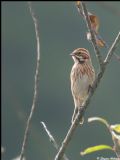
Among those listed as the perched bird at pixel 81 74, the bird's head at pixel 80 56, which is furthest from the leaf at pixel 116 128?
the bird's head at pixel 80 56

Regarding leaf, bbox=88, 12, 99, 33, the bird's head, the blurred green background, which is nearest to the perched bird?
the bird's head

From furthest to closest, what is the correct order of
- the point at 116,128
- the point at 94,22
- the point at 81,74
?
the point at 81,74
the point at 94,22
the point at 116,128

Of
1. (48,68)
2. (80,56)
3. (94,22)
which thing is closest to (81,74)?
(80,56)

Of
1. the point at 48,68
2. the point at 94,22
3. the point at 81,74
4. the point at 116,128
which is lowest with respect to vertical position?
the point at 48,68

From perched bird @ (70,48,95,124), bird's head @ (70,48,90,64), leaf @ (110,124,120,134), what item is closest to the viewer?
leaf @ (110,124,120,134)

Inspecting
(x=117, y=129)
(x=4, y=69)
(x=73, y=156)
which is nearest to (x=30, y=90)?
(x=4, y=69)

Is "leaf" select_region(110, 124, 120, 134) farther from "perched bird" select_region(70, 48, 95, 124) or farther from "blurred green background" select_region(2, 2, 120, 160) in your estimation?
"blurred green background" select_region(2, 2, 120, 160)

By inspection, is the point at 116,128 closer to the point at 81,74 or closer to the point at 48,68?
the point at 81,74

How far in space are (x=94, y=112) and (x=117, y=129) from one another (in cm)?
1775

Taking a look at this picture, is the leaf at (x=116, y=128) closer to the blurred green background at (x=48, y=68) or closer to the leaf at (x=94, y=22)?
the leaf at (x=94, y=22)

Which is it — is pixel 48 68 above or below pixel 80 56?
below

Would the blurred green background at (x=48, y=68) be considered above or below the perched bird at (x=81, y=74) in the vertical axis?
below

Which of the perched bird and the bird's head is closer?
the perched bird

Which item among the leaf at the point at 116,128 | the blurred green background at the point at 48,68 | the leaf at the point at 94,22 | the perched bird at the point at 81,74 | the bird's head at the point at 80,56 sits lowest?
the blurred green background at the point at 48,68
